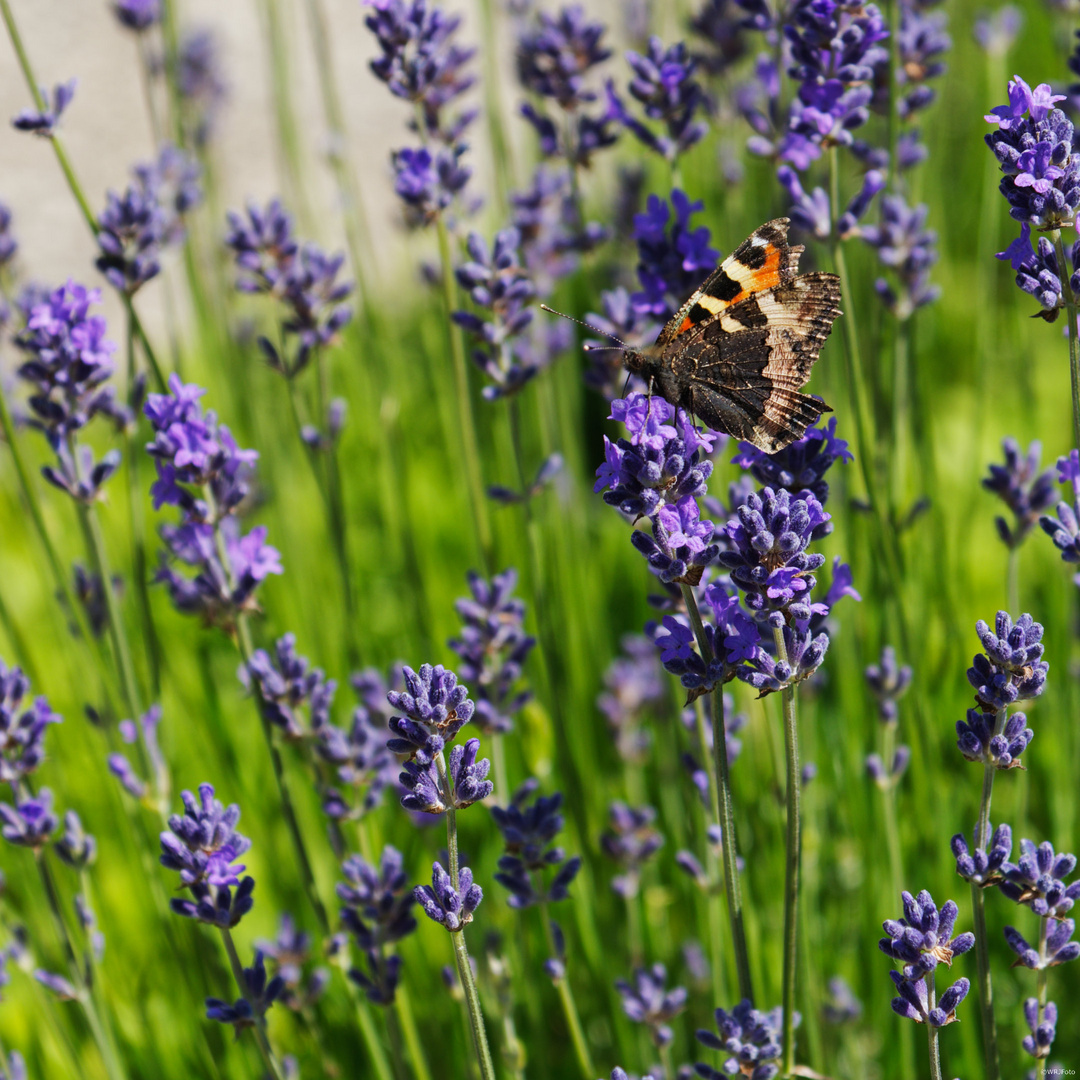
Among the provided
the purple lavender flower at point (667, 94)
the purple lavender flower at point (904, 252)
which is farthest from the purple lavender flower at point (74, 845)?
the purple lavender flower at point (904, 252)

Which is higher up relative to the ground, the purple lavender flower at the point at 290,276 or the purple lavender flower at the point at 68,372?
the purple lavender flower at the point at 290,276

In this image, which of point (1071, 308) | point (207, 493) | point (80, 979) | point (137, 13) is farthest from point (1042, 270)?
point (137, 13)

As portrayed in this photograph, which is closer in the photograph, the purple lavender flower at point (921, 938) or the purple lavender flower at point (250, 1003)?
the purple lavender flower at point (921, 938)

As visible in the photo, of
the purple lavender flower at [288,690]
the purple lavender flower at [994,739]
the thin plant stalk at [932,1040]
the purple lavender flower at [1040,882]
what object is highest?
the purple lavender flower at [288,690]

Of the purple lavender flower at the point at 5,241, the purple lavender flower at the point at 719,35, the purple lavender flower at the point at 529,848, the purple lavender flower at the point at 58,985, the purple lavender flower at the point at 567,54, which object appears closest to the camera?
the purple lavender flower at the point at 529,848

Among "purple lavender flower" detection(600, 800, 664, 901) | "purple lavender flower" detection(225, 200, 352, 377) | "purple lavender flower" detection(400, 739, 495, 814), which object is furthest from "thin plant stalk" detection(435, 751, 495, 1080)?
"purple lavender flower" detection(225, 200, 352, 377)

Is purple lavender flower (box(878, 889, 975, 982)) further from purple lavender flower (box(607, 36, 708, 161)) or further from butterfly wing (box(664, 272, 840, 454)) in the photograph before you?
purple lavender flower (box(607, 36, 708, 161))

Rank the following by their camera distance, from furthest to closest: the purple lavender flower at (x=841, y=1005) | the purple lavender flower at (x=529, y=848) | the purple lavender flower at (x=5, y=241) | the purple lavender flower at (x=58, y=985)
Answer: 1. the purple lavender flower at (x=5, y=241)
2. the purple lavender flower at (x=841, y=1005)
3. the purple lavender flower at (x=58, y=985)
4. the purple lavender flower at (x=529, y=848)

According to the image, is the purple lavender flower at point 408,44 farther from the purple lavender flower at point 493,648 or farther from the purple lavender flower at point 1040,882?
the purple lavender flower at point 1040,882
